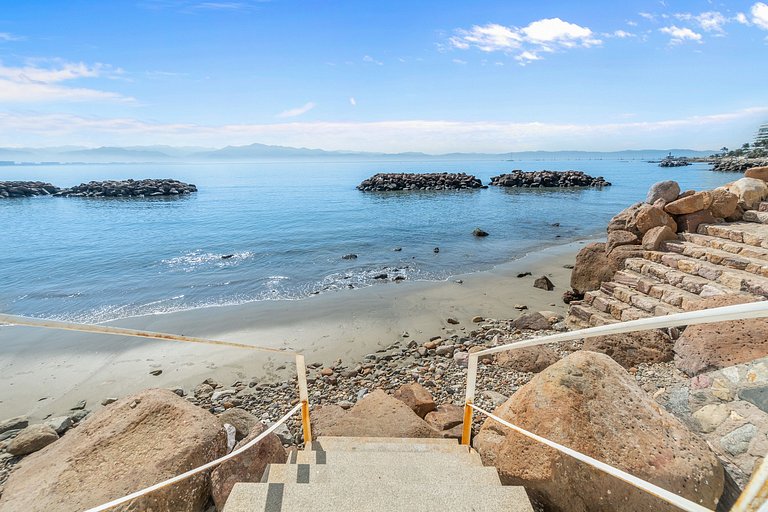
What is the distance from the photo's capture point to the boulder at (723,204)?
27.6 ft

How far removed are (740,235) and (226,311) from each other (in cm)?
1339

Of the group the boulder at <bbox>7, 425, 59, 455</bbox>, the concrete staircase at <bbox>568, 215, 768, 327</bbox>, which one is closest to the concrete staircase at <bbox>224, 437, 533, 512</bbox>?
the boulder at <bbox>7, 425, 59, 455</bbox>

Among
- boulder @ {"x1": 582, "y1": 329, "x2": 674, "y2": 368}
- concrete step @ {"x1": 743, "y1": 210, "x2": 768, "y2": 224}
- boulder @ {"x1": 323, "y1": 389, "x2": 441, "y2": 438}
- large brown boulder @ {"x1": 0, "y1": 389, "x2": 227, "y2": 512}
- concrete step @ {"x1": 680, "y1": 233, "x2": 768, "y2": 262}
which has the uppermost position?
concrete step @ {"x1": 743, "y1": 210, "x2": 768, "y2": 224}

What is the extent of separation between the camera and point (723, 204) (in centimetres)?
848

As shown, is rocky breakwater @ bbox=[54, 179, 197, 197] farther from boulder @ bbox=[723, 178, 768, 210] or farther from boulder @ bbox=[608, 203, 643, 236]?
boulder @ bbox=[723, 178, 768, 210]

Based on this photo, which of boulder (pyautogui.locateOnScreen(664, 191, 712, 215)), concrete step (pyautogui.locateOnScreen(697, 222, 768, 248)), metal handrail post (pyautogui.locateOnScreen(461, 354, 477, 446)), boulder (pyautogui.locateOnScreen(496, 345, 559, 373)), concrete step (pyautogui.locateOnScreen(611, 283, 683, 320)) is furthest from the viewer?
boulder (pyautogui.locateOnScreen(664, 191, 712, 215))

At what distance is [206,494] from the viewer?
306 centimetres

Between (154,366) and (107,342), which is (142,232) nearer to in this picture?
(107,342)

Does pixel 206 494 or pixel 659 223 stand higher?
pixel 659 223

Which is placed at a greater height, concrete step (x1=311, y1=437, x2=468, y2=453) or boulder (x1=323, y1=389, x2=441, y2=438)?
concrete step (x1=311, y1=437, x2=468, y2=453)

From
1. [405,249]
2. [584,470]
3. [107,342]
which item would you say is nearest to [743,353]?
[584,470]

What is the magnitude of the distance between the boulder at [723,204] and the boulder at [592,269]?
2.50 m

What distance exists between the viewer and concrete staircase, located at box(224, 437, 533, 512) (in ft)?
7.58

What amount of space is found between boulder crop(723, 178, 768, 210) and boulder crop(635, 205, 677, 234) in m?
1.63
